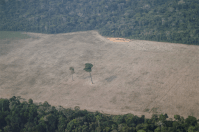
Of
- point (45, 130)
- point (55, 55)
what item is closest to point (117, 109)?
point (45, 130)

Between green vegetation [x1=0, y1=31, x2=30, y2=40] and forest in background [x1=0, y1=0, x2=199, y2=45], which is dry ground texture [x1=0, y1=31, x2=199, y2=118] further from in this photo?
forest in background [x1=0, y1=0, x2=199, y2=45]

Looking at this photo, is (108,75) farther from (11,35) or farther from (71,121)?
(11,35)

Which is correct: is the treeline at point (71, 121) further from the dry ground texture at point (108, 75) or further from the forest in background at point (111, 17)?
the forest in background at point (111, 17)

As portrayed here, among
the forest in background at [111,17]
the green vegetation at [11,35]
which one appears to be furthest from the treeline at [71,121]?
the green vegetation at [11,35]

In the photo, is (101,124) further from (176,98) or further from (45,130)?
(176,98)

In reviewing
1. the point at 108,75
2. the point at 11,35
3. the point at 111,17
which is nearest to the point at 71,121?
the point at 108,75
